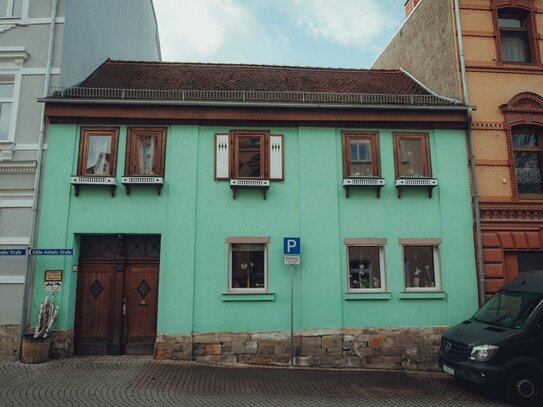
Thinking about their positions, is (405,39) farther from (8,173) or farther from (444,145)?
(8,173)

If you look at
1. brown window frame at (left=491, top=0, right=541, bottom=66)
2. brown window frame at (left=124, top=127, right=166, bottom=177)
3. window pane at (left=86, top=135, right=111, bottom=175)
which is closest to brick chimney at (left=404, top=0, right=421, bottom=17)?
brown window frame at (left=491, top=0, right=541, bottom=66)

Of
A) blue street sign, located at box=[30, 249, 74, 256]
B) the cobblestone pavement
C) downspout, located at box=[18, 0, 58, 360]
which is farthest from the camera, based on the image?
downspout, located at box=[18, 0, 58, 360]

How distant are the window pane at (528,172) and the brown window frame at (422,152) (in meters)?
2.67

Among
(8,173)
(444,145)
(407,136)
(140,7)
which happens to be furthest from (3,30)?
(444,145)

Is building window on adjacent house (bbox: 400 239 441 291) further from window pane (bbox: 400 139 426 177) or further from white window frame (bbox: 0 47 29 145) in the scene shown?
white window frame (bbox: 0 47 29 145)

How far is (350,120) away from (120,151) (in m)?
6.19

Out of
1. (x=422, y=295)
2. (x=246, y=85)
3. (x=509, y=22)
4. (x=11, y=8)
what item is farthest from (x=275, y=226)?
(x=509, y=22)

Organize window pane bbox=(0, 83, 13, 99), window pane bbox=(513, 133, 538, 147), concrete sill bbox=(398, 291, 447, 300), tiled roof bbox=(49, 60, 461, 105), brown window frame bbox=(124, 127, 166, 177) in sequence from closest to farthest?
concrete sill bbox=(398, 291, 447, 300) → brown window frame bbox=(124, 127, 166, 177) → tiled roof bbox=(49, 60, 461, 105) → window pane bbox=(0, 83, 13, 99) → window pane bbox=(513, 133, 538, 147)

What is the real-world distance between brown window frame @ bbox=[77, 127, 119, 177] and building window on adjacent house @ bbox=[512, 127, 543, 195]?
11036 mm

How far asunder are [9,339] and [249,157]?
743 cm

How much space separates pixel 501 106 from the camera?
12.0 m

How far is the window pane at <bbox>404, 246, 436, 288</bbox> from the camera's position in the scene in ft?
36.8

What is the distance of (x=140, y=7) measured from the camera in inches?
741

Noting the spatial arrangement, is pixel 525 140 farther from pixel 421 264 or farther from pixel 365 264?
pixel 365 264
